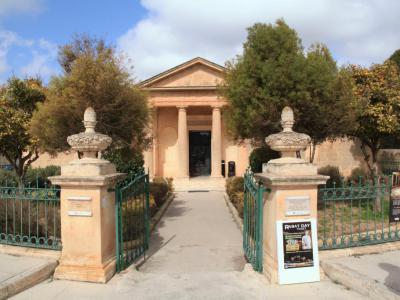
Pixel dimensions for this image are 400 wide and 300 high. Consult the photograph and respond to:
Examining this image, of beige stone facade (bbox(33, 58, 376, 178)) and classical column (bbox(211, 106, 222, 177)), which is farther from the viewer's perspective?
beige stone facade (bbox(33, 58, 376, 178))

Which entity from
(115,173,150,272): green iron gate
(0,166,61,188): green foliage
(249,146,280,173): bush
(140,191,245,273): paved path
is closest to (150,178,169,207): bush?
(140,191,245,273): paved path

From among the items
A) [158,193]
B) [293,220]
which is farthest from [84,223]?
[158,193]

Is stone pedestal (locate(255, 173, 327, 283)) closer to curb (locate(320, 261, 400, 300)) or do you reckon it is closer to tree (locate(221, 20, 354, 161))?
curb (locate(320, 261, 400, 300))

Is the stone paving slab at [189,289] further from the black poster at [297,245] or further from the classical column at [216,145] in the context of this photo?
the classical column at [216,145]

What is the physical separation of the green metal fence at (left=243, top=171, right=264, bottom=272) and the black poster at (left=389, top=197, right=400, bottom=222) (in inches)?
89.6

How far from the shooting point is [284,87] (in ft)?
26.5

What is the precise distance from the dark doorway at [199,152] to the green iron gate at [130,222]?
588 inches

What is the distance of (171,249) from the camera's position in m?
6.64

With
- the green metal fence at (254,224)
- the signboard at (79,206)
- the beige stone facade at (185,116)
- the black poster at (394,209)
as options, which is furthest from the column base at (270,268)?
the beige stone facade at (185,116)

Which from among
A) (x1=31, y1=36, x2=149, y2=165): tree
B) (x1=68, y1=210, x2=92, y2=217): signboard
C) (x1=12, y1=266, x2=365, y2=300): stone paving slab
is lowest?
(x1=12, y1=266, x2=365, y2=300): stone paving slab

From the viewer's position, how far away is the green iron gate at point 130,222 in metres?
4.78

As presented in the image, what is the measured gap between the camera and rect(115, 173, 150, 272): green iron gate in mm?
4781

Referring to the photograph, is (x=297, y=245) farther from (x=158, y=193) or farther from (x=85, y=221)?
(x=158, y=193)

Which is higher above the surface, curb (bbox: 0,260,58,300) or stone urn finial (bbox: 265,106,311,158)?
stone urn finial (bbox: 265,106,311,158)
